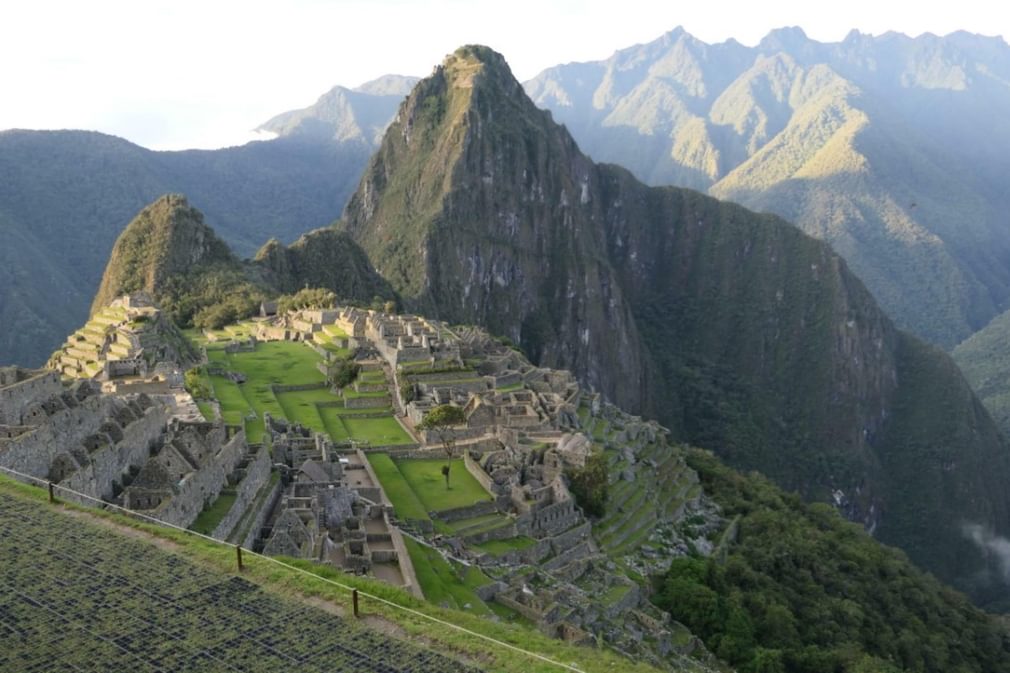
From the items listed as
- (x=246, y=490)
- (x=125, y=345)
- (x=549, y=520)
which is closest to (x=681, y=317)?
(x=125, y=345)

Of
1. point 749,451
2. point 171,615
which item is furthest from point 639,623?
point 749,451

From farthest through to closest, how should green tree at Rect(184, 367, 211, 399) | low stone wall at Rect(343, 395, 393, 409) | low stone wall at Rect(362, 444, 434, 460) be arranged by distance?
low stone wall at Rect(343, 395, 393, 409) → green tree at Rect(184, 367, 211, 399) → low stone wall at Rect(362, 444, 434, 460)

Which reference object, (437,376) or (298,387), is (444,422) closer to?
(437,376)

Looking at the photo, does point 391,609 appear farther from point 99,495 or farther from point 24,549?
point 99,495

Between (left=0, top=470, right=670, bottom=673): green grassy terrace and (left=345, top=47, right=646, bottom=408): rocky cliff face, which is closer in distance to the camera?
(left=0, top=470, right=670, bottom=673): green grassy terrace

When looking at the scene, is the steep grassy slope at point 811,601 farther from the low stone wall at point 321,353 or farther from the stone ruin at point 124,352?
the low stone wall at point 321,353

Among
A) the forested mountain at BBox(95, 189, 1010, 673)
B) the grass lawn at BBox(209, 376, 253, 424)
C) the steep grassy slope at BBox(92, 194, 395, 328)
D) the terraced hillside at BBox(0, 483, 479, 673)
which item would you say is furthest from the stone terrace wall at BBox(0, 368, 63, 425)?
the steep grassy slope at BBox(92, 194, 395, 328)

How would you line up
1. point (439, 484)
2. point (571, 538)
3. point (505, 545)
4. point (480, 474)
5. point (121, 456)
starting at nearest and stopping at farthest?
point (121, 456), point (505, 545), point (571, 538), point (439, 484), point (480, 474)

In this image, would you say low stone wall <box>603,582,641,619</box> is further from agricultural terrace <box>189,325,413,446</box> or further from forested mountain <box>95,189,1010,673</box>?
agricultural terrace <box>189,325,413,446</box>
